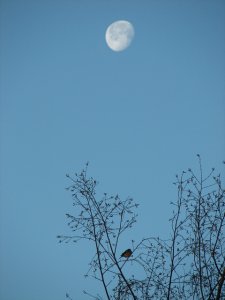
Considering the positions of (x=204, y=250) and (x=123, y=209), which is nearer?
(x=204, y=250)

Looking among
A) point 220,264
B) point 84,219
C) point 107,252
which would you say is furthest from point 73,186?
point 220,264

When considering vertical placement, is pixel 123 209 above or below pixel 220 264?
above

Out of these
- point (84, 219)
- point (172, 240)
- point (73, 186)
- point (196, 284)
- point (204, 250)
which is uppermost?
point (73, 186)

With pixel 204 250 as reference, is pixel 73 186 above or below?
above

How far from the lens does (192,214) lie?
6.11 metres

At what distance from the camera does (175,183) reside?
6348mm

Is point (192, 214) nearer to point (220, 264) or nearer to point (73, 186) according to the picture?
point (220, 264)

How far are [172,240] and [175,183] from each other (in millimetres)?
1158

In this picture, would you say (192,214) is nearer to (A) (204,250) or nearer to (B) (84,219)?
(A) (204,250)

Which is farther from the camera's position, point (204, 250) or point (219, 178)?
point (219, 178)

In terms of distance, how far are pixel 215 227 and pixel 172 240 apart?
874 mm

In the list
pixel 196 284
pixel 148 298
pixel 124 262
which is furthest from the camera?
pixel 148 298

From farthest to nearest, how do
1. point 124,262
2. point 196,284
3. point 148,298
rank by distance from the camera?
1. point 148,298
2. point 196,284
3. point 124,262

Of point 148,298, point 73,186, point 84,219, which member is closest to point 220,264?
point 148,298
